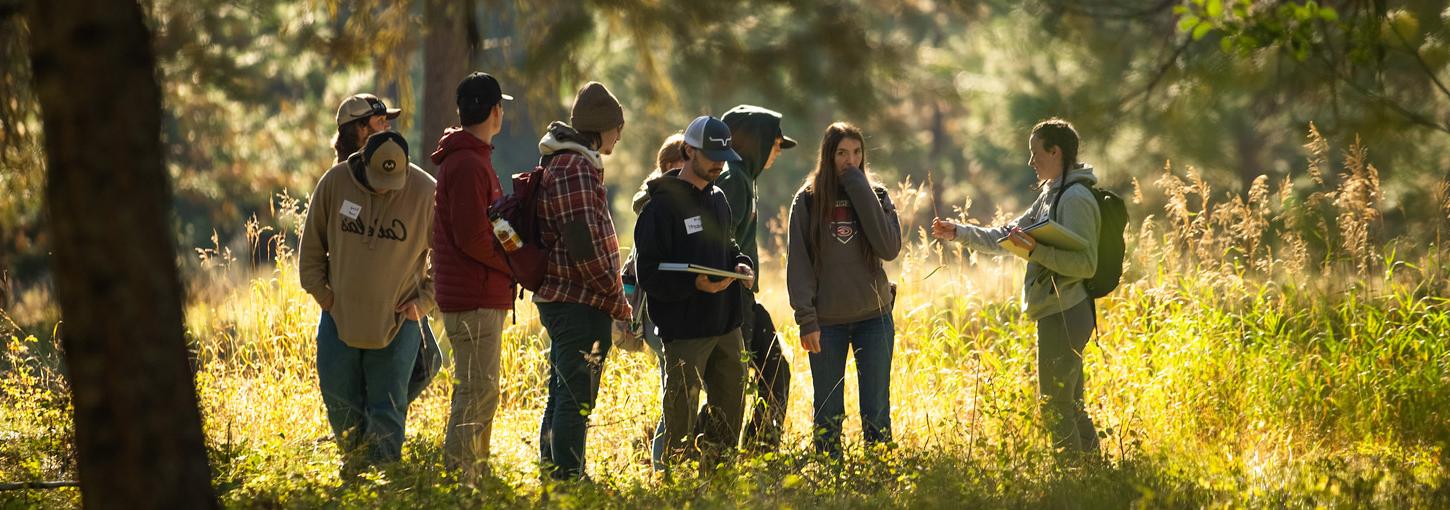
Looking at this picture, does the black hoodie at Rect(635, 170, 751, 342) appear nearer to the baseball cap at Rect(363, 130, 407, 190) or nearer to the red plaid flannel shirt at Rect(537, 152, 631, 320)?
the red plaid flannel shirt at Rect(537, 152, 631, 320)

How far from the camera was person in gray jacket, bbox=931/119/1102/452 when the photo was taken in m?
5.09

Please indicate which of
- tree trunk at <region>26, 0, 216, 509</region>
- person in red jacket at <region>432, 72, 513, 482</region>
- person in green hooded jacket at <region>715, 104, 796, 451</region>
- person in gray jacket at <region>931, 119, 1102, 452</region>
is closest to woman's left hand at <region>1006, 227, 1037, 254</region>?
person in gray jacket at <region>931, 119, 1102, 452</region>

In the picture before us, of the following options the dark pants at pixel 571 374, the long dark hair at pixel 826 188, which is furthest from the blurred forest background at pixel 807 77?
the dark pants at pixel 571 374

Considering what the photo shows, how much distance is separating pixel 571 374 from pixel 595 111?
0.93 m

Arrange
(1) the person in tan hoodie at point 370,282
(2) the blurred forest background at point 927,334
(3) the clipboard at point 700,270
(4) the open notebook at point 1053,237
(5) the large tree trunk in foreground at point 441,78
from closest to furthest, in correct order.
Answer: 1. (2) the blurred forest background at point 927,334
2. (3) the clipboard at point 700,270
3. (1) the person in tan hoodie at point 370,282
4. (4) the open notebook at point 1053,237
5. (5) the large tree trunk in foreground at point 441,78

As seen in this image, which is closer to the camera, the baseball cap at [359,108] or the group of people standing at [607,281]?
the group of people standing at [607,281]

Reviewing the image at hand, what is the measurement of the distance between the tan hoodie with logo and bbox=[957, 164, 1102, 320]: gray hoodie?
2048mm

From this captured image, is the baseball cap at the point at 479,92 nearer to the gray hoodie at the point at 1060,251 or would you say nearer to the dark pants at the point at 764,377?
the dark pants at the point at 764,377

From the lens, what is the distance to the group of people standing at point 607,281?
4.75m

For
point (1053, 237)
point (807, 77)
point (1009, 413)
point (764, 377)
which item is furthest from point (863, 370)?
point (807, 77)

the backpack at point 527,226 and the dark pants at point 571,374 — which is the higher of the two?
the backpack at point 527,226

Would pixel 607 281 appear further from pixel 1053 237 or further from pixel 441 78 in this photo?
pixel 441 78

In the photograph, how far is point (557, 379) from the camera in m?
4.82

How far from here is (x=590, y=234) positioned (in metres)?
4.71
